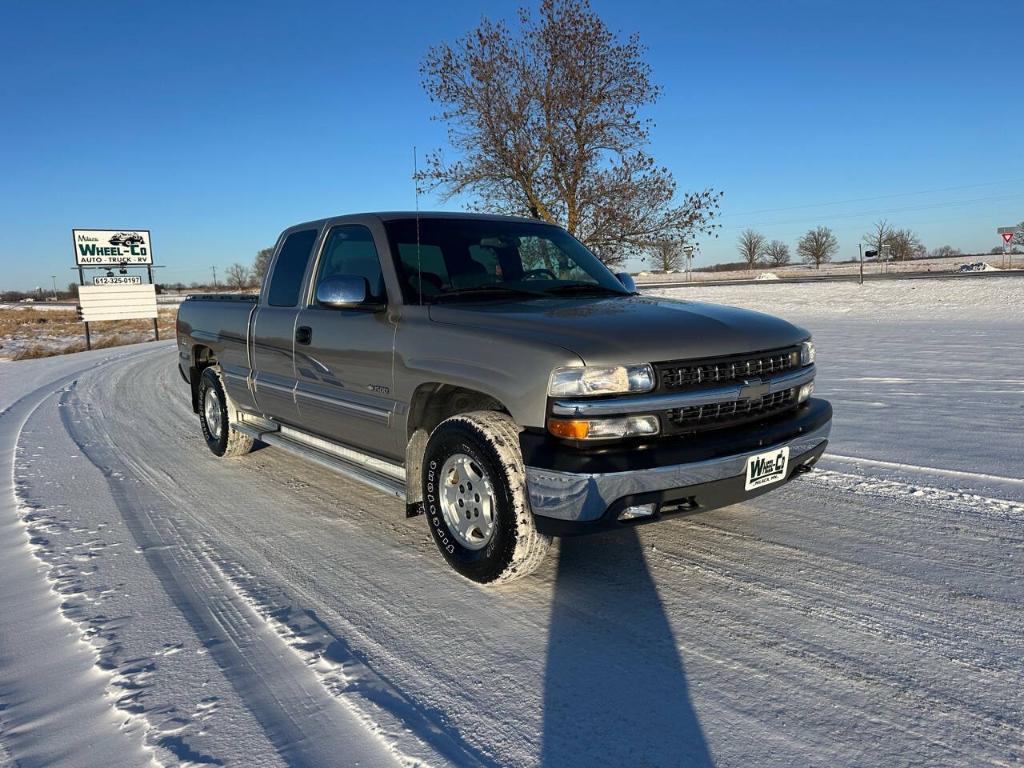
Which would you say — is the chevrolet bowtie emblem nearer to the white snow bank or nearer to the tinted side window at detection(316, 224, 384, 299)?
the tinted side window at detection(316, 224, 384, 299)

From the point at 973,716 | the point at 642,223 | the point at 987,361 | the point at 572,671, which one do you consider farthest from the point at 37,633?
the point at 642,223

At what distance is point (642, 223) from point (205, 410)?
658 inches

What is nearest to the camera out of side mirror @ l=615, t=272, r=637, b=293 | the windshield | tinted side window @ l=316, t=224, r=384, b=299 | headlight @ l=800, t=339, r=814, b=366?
headlight @ l=800, t=339, r=814, b=366

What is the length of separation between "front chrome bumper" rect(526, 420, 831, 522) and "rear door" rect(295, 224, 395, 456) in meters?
1.22

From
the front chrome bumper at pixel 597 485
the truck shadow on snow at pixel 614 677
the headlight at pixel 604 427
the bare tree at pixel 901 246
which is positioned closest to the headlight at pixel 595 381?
the headlight at pixel 604 427

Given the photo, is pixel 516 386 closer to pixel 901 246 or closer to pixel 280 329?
pixel 280 329

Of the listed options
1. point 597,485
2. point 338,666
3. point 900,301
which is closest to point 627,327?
point 597,485

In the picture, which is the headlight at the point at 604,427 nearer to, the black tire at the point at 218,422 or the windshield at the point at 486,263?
the windshield at the point at 486,263

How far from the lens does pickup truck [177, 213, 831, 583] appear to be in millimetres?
2971

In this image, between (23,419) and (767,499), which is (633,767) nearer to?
(767,499)

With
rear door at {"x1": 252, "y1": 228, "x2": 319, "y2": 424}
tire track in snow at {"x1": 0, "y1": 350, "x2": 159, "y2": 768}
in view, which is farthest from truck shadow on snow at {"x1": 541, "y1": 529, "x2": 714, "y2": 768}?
rear door at {"x1": 252, "y1": 228, "x2": 319, "y2": 424}

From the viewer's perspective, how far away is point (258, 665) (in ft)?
8.91

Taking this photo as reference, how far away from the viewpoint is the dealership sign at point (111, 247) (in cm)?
2338

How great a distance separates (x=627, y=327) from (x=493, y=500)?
1.01 m
